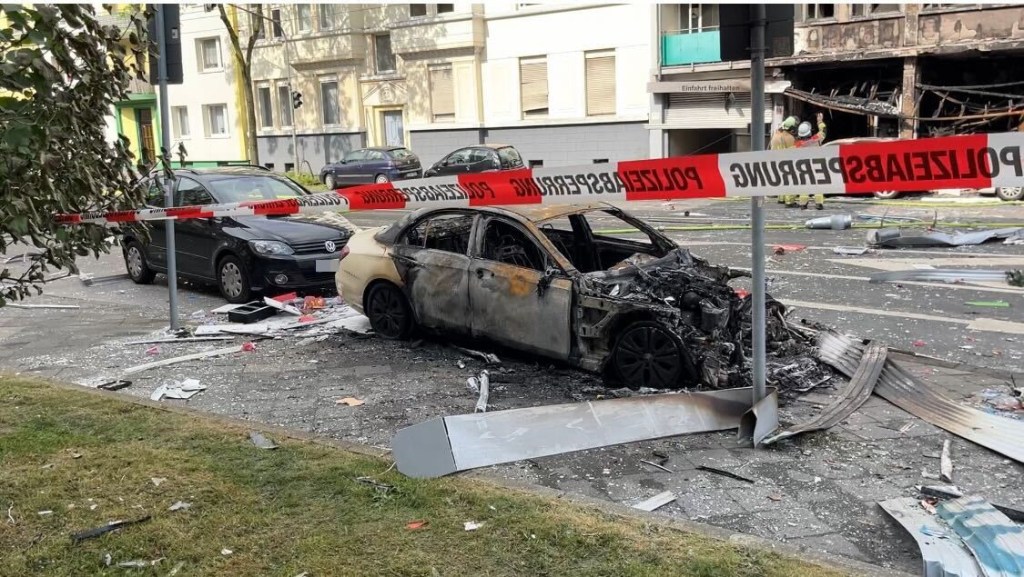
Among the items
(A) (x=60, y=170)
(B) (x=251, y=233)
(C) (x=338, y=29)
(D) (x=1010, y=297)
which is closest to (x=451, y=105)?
(C) (x=338, y=29)

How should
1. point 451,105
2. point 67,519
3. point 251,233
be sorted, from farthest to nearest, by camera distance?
1. point 451,105
2. point 251,233
3. point 67,519

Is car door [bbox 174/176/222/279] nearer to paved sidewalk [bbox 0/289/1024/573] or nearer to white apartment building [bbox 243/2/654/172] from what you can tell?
paved sidewalk [bbox 0/289/1024/573]

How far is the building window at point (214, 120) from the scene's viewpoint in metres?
40.6

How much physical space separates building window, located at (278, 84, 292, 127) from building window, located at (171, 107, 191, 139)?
232 inches

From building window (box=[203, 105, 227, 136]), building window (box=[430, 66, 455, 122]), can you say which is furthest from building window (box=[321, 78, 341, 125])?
building window (box=[203, 105, 227, 136])

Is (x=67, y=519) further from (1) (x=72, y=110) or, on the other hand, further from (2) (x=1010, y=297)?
(2) (x=1010, y=297)

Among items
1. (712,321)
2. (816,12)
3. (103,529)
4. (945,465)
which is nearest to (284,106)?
(816,12)

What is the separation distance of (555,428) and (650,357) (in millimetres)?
1162

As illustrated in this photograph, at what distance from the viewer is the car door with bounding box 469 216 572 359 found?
21.6 feet

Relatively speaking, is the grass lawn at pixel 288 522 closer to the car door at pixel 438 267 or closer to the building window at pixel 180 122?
the car door at pixel 438 267

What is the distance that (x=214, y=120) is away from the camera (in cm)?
4100

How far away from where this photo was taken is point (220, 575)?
150 inches

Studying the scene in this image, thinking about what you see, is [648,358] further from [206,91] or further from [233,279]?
[206,91]

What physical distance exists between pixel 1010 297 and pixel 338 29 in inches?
1210
